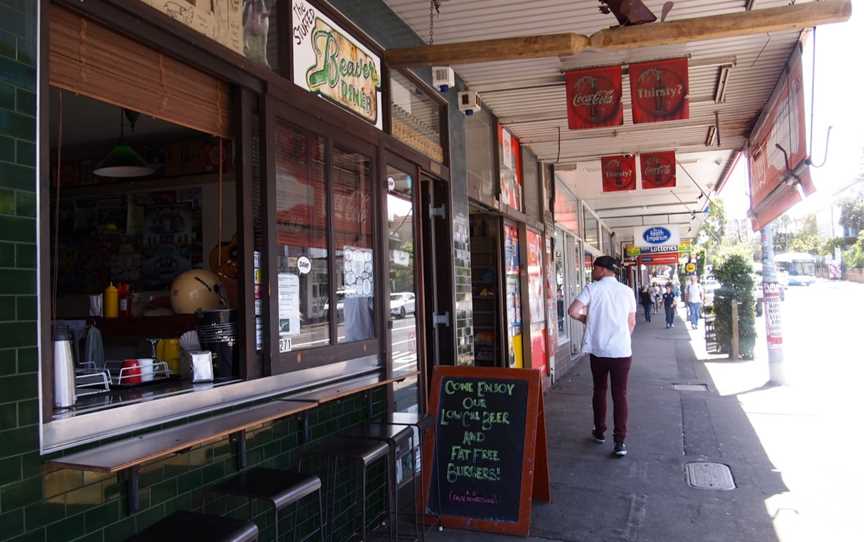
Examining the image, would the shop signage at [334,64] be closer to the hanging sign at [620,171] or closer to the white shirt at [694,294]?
the hanging sign at [620,171]

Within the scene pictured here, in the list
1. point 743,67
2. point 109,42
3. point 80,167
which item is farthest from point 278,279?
point 743,67

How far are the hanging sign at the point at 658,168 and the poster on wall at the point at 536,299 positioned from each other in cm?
190

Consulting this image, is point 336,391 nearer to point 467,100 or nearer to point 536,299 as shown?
point 467,100

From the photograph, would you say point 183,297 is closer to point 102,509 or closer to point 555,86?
point 102,509

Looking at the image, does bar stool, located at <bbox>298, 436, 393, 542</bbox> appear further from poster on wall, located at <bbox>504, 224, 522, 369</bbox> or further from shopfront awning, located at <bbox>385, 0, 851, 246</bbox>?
poster on wall, located at <bbox>504, 224, 522, 369</bbox>

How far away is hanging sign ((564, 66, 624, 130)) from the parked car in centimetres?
252

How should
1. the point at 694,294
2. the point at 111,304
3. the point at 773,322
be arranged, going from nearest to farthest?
the point at 111,304 → the point at 773,322 → the point at 694,294

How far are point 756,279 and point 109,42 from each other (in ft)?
39.6

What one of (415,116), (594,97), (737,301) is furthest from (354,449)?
(737,301)

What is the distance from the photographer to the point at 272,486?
2.73m

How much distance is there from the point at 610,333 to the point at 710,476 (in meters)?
1.39

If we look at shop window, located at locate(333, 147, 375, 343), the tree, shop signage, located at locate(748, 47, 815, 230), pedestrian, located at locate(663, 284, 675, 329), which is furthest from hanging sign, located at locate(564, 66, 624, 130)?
the tree

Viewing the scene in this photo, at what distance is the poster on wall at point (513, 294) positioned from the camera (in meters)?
8.07

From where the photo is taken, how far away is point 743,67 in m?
6.50
